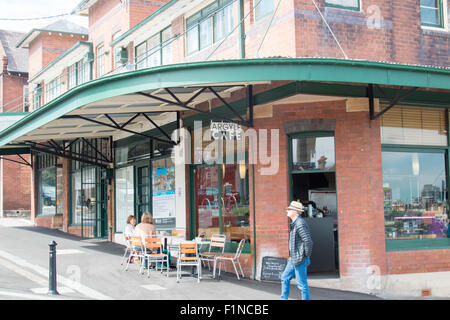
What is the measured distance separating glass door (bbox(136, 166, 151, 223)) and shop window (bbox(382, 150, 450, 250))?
7.56 metres

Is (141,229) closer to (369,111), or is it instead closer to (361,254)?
(361,254)

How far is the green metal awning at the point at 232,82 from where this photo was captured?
8352mm

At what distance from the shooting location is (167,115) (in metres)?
13.8

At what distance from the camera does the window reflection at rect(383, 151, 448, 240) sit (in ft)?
34.3

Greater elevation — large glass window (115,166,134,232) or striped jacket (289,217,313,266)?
large glass window (115,166,134,232)

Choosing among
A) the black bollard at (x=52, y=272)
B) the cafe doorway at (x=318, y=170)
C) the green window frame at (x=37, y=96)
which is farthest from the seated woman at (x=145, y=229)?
the green window frame at (x=37, y=96)

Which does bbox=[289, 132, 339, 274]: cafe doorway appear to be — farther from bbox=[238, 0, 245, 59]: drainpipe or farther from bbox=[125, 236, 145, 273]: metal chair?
bbox=[125, 236, 145, 273]: metal chair

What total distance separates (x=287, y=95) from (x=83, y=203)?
12.4m

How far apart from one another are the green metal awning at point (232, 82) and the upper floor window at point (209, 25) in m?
1.80

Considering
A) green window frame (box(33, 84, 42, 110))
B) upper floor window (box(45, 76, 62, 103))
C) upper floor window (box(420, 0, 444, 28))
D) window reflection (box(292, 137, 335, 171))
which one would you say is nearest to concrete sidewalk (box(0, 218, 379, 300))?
window reflection (box(292, 137, 335, 171))

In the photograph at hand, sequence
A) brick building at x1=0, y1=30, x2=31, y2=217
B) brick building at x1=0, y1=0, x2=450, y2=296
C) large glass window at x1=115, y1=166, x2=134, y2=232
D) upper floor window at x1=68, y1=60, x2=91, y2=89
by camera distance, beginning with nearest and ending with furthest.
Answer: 1. brick building at x1=0, y1=0, x2=450, y2=296
2. large glass window at x1=115, y1=166, x2=134, y2=232
3. upper floor window at x1=68, y1=60, x2=91, y2=89
4. brick building at x1=0, y1=30, x2=31, y2=217
